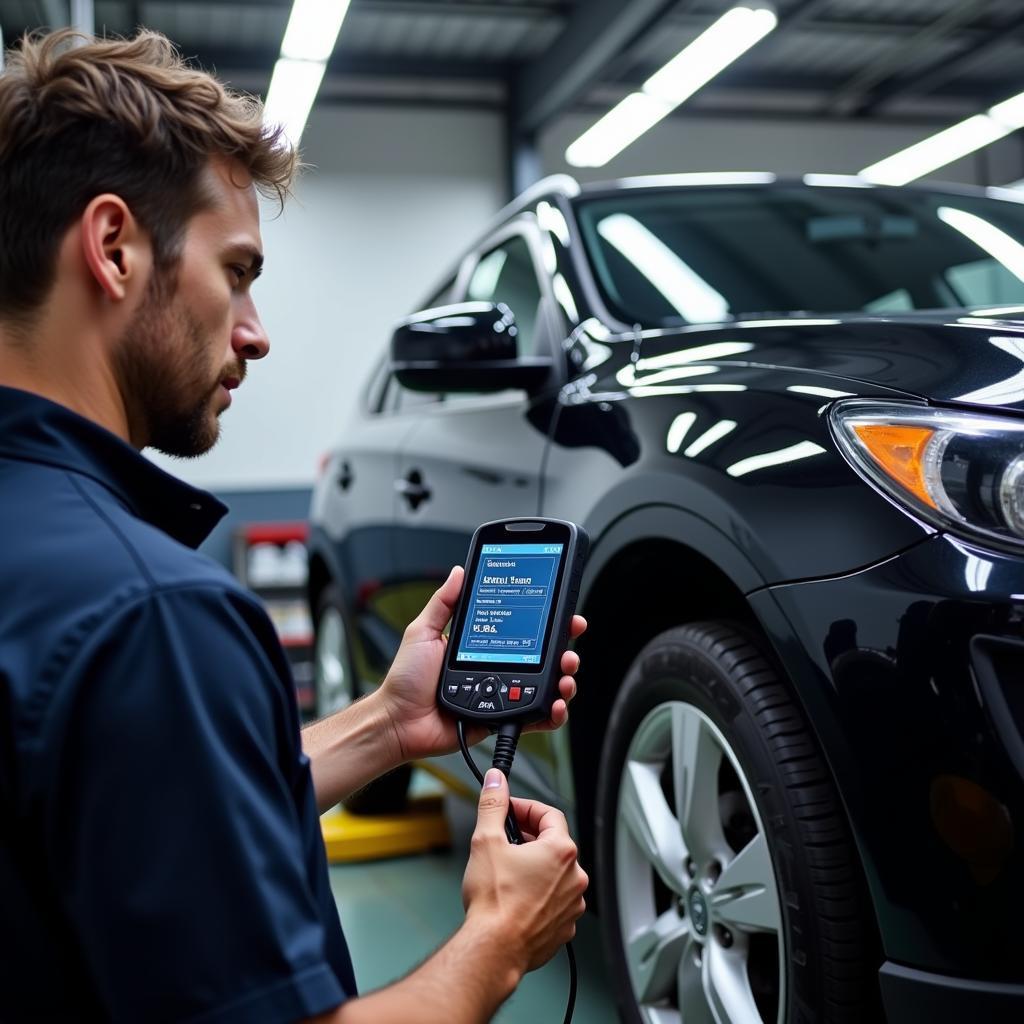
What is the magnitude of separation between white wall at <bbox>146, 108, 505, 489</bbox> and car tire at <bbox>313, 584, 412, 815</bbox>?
482cm

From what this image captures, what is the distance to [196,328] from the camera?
0.91 metres

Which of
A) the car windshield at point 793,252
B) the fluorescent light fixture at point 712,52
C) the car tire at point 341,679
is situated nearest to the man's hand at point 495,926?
the car windshield at point 793,252

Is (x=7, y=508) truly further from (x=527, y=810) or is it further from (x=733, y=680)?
(x=733, y=680)

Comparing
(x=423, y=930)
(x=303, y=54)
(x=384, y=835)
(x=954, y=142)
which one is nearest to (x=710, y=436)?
(x=423, y=930)

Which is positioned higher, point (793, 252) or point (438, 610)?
point (793, 252)

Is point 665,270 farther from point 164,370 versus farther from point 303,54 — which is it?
point 303,54

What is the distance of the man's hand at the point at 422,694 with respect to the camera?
1.26 metres

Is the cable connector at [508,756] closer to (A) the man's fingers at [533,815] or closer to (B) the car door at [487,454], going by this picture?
(A) the man's fingers at [533,815]

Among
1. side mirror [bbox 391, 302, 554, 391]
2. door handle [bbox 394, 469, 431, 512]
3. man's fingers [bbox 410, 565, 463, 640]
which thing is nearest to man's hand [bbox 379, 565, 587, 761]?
man's fingers [bbox 410, 565, 463, 640]

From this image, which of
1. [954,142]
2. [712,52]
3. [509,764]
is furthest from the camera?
[954,142]

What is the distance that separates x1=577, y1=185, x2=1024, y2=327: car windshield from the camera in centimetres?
215

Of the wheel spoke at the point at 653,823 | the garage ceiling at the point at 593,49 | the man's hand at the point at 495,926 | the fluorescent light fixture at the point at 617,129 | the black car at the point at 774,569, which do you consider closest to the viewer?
the man's hand at the point at 495,926

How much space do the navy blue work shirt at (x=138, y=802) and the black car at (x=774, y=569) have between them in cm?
70

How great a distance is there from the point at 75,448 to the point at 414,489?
1.83 meters
